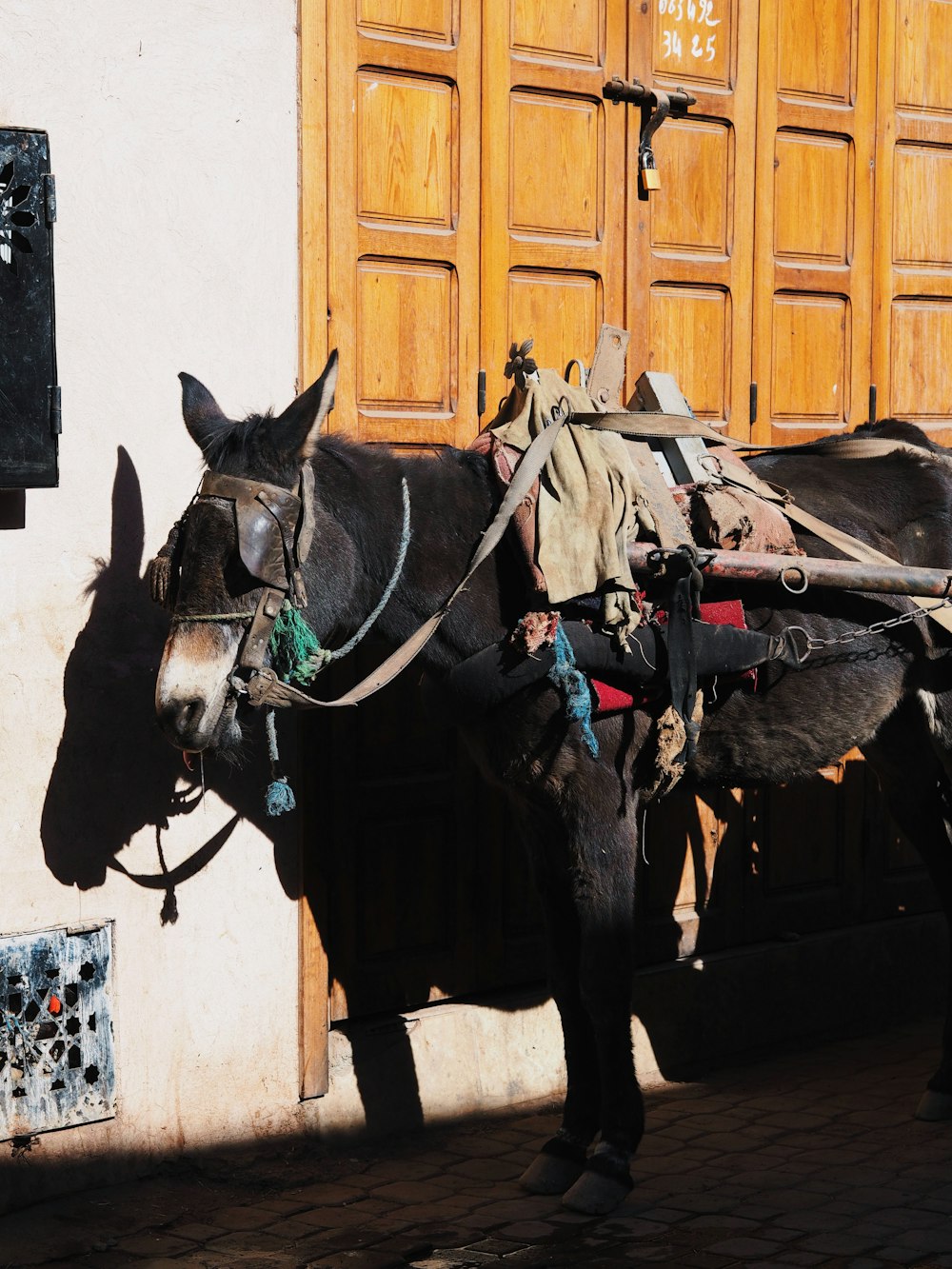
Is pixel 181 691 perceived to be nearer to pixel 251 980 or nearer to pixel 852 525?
pixel 251 980

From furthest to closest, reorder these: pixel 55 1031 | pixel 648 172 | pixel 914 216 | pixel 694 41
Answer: pixel 914 216 → pixel 694 41 → pixel 648 172 → pixel 55 1031

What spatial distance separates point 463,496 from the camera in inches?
174

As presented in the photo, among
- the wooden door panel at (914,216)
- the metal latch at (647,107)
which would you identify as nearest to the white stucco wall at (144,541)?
the metal latch at (647,107)

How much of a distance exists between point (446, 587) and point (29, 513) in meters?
1.14

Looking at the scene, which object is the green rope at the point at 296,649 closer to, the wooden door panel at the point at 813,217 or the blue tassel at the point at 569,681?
the blue tassel at the point at 569,681

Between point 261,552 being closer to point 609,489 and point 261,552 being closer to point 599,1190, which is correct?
point 609,489

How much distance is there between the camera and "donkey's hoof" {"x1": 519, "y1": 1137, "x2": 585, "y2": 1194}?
4.76m

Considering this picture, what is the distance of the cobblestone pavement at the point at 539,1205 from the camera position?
4.27 metres

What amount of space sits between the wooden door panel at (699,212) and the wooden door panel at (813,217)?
0.32 feet

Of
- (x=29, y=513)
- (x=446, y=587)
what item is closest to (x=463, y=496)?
(x=446, y=587)

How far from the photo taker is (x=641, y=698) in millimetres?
4488

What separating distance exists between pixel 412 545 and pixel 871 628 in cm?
141

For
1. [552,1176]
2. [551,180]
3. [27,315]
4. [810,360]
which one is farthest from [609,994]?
[810,360]

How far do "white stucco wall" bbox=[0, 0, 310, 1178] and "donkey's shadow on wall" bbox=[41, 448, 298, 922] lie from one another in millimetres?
11
